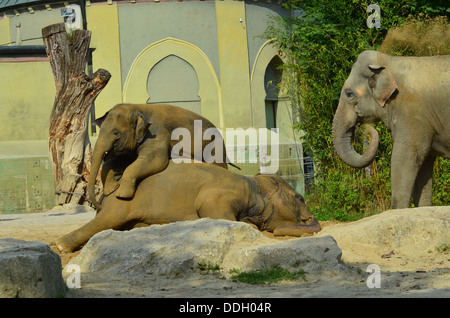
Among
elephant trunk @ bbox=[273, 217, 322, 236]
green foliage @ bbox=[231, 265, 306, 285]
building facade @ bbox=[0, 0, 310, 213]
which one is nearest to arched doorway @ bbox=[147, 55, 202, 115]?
building facade @ bbox=[0, 0, 310, 213]

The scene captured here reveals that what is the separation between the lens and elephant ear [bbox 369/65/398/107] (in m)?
9.48

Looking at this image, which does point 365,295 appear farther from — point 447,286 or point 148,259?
point 148,259

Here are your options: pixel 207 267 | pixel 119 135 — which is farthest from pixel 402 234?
pixel 119 135

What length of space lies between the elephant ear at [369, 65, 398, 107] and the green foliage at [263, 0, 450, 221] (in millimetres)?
2378

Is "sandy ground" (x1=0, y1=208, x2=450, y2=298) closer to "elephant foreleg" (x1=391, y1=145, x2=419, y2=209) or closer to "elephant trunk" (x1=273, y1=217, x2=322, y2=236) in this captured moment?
"elephant trunk" (x1=273, y1=217, x2=322, y2=236)

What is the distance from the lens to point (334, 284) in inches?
240

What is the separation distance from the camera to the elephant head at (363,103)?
9555mm

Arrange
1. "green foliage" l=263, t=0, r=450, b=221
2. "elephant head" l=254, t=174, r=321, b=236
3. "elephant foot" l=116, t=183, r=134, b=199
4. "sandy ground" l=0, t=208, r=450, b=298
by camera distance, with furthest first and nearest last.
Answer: "green foliage" l=263, t=0, r=450, b=221, "elephant head" l=254, t=174, r=321, b=236, "elephant foot" l=116, t=183, r=134, b=199, "sandy ground" l=0, t=208, r=450, b=298

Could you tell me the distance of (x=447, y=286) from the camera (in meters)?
5.70

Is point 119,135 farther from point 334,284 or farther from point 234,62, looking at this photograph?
point 234,62

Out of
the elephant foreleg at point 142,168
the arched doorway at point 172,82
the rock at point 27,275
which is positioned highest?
the arched doorway at point 172,82

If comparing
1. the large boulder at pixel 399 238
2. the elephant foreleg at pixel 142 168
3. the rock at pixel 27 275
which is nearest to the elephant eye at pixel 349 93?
the large boulder at pixel 399 238

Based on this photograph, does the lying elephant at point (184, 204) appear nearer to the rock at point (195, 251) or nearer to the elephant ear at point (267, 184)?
the elephant ear at point (267, 184)

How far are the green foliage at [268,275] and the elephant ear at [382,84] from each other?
12.1 ft
